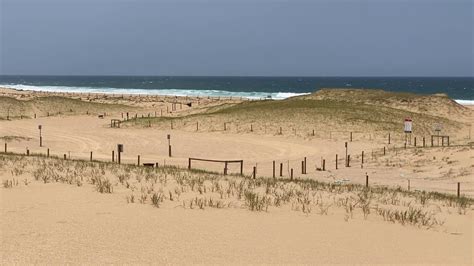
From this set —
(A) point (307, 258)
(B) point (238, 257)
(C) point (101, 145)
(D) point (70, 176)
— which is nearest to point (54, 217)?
(B) point (238, 257)

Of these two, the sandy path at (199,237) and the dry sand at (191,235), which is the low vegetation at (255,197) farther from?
the sandy path at (199,237)

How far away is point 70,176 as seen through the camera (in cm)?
1518

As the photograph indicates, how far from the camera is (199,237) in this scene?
8555mm

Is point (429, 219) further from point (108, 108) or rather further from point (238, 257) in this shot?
point (108, 108)

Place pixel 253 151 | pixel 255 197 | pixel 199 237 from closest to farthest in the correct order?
pixel 199 237 → pixel 255 197 → pixel 253 151

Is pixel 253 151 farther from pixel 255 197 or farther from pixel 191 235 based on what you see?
pixel 191 235

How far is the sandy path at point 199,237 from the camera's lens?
7590mm

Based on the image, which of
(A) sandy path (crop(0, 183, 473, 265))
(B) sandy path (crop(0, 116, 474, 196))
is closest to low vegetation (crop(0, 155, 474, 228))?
(A) sandy path (crop(0, 183, 473, 265))

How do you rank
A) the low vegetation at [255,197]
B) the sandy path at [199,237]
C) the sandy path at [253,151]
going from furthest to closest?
the sandy path at [253,151] → the low vegetation at [255,197] → the sandy path at [199,237]

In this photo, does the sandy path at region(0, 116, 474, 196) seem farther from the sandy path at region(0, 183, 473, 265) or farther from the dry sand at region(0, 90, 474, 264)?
the sandy path at region(0, 183, 473, 265)

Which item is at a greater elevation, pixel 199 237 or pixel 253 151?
pixel 199 237

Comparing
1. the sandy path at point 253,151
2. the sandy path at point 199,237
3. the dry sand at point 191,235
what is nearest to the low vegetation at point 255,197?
the dry sand at point 191,235

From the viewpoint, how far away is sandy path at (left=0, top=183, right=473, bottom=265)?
7.59 m

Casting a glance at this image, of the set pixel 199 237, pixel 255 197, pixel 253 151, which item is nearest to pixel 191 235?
pixel 199 237
